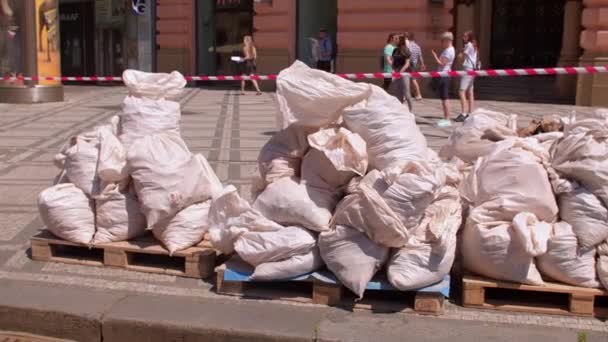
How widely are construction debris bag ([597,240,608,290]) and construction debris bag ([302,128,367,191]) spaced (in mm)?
1340

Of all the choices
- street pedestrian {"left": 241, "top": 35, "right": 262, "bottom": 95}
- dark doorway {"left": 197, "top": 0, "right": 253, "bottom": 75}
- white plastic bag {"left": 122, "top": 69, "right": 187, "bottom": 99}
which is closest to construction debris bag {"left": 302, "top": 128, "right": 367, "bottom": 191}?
white plastic bag {"left": 122, "top": 69, "right": 187, "bottom": 99}

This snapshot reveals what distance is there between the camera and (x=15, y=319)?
13.5 ft

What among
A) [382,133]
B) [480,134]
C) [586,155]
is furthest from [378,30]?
[586,155]

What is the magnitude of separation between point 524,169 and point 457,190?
48 centimetres

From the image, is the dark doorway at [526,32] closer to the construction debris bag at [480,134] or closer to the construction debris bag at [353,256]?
the construction debris bag at [480,134]

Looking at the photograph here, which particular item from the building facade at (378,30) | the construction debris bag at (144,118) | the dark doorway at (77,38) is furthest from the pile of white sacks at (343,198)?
the dark doorway at (77,38)

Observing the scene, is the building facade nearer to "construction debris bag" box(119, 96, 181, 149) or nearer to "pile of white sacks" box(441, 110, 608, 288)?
"pile of white sacks" box(441, 110, 608, 288)

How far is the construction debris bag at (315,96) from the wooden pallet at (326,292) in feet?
2.94

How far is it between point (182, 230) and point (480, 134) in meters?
2.01

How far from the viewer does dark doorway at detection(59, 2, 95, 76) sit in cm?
2564

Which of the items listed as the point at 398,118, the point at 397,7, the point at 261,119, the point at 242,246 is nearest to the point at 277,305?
the point at 242,246

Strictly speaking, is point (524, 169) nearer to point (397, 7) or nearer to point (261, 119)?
point (261, 119)

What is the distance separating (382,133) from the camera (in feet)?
13.8

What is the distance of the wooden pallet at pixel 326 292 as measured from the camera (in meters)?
3.95
